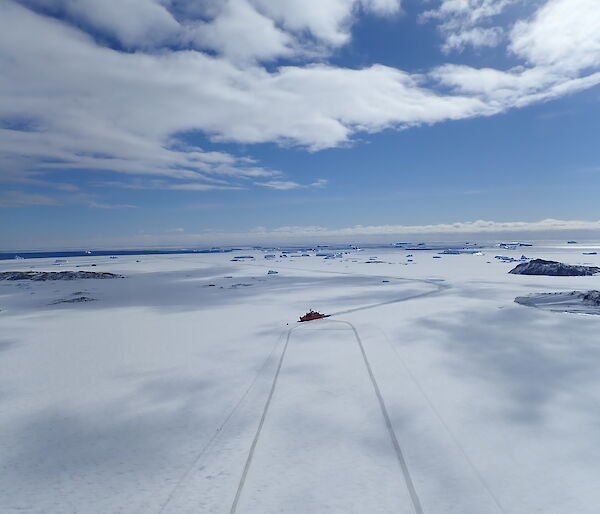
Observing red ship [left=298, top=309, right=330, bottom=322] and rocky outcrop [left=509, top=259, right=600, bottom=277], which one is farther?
rocky outcrop [left=509, top=259, right=600, bottom=277]

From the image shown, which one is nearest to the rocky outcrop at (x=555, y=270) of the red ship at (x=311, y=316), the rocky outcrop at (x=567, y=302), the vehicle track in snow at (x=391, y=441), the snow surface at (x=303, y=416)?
the rocky outcrop at (x=567, y=302)

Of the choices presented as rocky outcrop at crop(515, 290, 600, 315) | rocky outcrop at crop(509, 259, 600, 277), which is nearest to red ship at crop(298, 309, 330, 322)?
rocky outcrop at crop(515, 290, 600, 315)

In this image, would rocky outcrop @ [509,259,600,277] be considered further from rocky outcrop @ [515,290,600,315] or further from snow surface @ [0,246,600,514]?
snow surface @ [0,246,600,514]

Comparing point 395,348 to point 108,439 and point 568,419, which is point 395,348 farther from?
point 108,439

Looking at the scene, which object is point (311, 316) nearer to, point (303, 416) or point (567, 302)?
point (303, 416)

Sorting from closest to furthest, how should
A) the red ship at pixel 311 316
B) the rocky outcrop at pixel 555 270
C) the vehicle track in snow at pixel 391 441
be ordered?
the vehicle track in snow at pixel 391 441 → the red ship at pixel 311 316 → the rocky outcrop at pixel 555 270

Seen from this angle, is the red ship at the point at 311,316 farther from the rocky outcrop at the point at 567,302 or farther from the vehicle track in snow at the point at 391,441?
the rocky outcrop at the point at 567,302

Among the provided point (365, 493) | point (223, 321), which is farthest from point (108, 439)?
point (223, 321)

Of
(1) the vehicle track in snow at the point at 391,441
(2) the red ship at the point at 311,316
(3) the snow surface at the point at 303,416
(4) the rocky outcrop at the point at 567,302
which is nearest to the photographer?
(1) the vehicle track in snow at the point at 391,441

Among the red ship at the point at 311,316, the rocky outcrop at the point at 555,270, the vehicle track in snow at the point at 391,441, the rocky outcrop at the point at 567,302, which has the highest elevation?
the rocky outcrop at the point at 555,270
